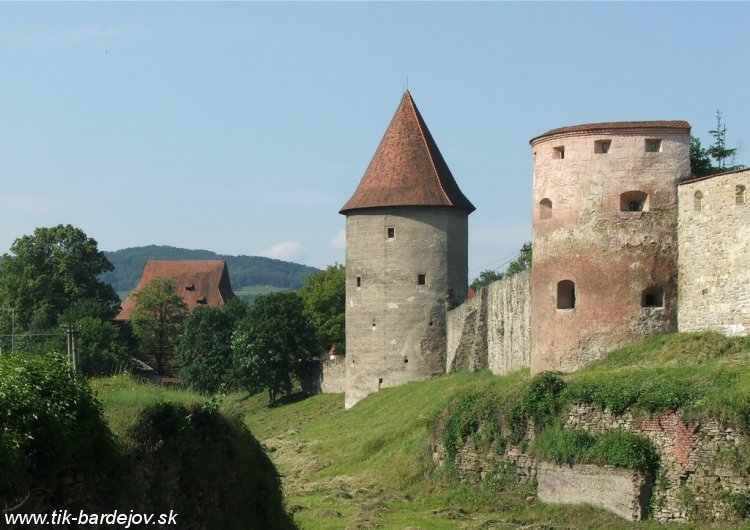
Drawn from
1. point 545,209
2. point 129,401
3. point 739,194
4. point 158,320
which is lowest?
point 129,401

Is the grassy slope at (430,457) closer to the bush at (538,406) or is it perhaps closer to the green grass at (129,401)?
the green grass at (129,401)

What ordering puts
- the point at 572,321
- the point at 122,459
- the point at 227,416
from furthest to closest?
the point at 572,321 < the point at 227,416 < the point at 122,459

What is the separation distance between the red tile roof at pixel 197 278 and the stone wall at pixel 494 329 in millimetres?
55982

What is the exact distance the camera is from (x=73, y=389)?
13.9 m

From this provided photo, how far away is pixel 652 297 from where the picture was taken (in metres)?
27.8

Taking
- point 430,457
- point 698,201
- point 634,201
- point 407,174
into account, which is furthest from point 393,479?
point 407,174

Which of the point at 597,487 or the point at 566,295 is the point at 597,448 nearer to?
the point at 597,487

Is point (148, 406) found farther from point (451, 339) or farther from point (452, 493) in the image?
point (451, 339)

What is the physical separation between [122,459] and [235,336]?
41.7 meters

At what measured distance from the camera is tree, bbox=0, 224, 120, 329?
66.6m

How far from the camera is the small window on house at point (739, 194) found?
83.6ft

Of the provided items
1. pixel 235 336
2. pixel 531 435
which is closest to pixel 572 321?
pixel 531 435

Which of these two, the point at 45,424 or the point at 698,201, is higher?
the point at 698,201

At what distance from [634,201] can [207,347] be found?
35.9 meters
